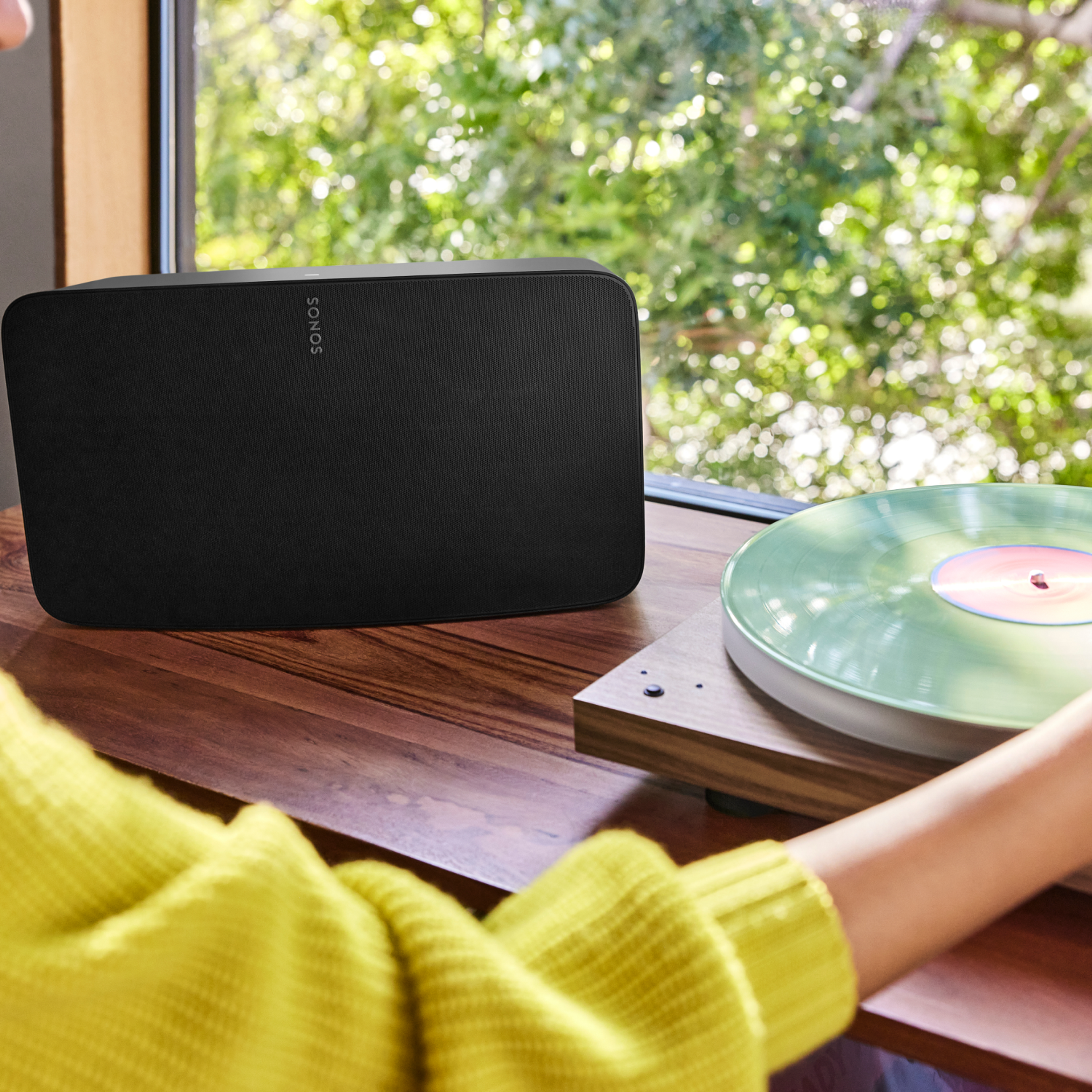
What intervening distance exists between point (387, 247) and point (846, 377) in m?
0.90

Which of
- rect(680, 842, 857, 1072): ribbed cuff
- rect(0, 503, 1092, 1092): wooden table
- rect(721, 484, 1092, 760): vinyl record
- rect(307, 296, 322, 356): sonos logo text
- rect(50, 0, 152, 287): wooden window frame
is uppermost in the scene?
rect(50, 0, 152, 287): wooden window frame

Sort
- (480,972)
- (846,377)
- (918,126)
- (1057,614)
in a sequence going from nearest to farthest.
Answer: (480,972) < (1057,614) < (918,126) < (846,377)

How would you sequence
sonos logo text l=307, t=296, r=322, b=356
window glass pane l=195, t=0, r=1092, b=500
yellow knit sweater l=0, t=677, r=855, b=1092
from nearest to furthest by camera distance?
yellow knit sweater l=0, t=677, r=855, b=1092, sonos logo text l=307, t=296, r=322, b=356, window glass pane l=195, t=0, r=1092, b=500

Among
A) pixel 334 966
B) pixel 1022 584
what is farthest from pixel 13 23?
pixel 1022 584

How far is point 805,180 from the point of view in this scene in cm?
164

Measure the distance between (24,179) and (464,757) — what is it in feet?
2.61

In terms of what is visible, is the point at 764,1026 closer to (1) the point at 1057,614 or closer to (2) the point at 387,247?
(1) the point at 1057,614

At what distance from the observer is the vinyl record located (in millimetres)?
468

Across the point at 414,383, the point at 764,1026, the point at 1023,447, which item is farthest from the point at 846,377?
the point at 764,1026

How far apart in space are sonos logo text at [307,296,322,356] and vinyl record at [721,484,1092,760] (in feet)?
0.99

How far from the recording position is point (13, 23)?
437 millimetres

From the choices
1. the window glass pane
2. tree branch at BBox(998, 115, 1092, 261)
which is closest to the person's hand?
the window glass pane

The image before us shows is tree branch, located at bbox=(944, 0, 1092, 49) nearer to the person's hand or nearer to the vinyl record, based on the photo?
the vinyl record

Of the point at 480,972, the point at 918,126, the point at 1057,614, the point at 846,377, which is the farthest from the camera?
the point at 846,377
